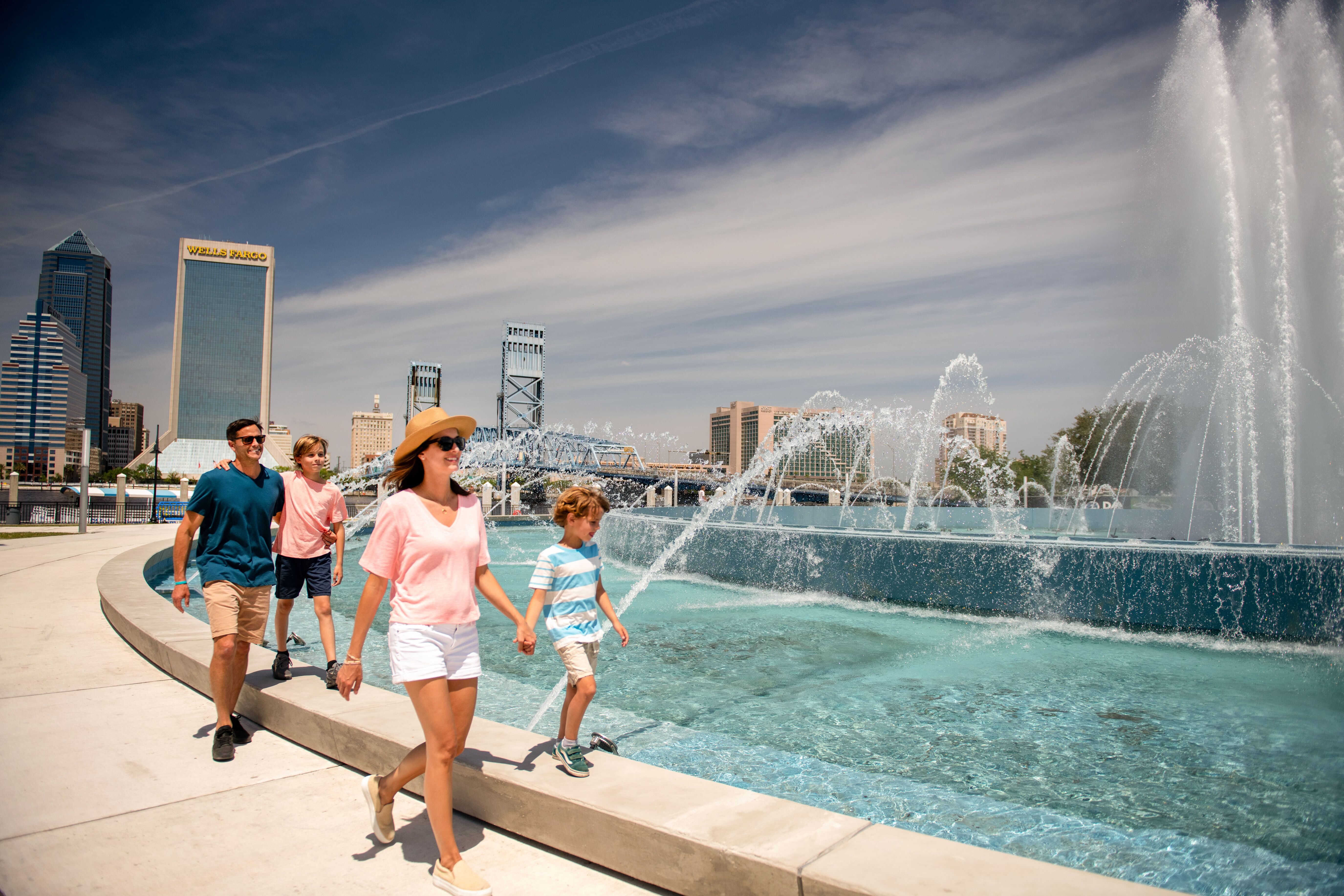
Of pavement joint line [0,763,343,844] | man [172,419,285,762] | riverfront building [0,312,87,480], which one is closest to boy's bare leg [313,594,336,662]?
man [172,419,285,762]

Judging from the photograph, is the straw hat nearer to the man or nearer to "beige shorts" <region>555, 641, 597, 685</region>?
"beige shorts" <region>555, 641, 597, 685</region>

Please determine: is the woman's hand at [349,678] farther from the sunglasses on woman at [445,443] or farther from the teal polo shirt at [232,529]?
the teal polo shirt at [232,529]

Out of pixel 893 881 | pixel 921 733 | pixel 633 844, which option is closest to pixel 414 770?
pixel 633 844

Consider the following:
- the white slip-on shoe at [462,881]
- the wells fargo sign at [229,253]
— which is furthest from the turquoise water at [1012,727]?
the wells fargo sign at [229,253]

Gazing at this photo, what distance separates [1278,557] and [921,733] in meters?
4.85

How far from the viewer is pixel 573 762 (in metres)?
3.04

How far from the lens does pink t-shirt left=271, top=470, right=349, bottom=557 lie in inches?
208

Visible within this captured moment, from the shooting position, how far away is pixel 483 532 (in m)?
3.11

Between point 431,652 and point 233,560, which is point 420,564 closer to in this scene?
point 431,652

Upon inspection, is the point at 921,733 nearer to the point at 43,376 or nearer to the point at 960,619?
the point at 960,619

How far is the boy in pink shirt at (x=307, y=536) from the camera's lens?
17.3 feet

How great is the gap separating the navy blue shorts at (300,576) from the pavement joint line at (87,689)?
908 millimetres

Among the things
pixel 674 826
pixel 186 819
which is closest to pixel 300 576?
pixel 186 819

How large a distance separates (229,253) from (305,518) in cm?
18220
